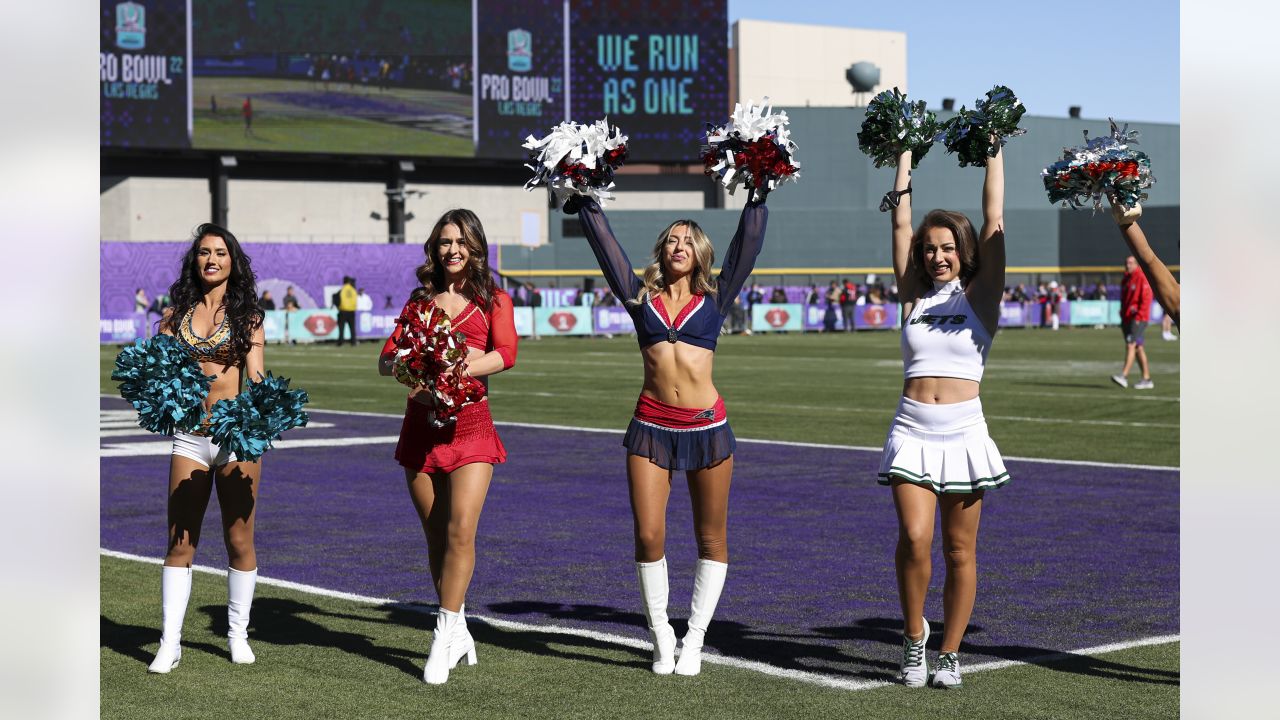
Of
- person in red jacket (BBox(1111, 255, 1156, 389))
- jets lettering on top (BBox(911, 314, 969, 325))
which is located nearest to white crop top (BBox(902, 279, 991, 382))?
jets lettering on top (BBox(911, 314, 969, 325))

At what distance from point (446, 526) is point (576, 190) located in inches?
57.9

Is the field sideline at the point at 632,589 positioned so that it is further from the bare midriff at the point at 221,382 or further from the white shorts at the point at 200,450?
the bare midriff at the point at 221,382

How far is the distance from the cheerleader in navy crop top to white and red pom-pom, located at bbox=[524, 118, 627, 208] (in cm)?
17

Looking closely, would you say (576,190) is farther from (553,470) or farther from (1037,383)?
(1037,383)

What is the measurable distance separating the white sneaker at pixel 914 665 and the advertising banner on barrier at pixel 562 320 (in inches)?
1535

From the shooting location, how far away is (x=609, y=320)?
4656 centimetres

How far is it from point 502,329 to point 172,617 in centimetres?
179

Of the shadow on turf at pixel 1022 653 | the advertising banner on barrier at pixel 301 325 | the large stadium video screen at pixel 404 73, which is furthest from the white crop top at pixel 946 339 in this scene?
the large stadium video screen at pixel 404 73

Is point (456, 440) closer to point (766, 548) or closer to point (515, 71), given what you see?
point (766, 548)

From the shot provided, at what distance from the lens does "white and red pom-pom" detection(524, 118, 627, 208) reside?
21.4 feet

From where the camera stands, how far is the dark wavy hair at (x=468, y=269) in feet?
21.1

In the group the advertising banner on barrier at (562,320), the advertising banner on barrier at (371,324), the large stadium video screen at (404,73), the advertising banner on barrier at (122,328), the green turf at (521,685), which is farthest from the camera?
the large stadium video screen at (404,73)
